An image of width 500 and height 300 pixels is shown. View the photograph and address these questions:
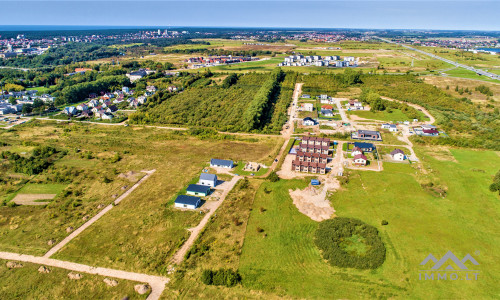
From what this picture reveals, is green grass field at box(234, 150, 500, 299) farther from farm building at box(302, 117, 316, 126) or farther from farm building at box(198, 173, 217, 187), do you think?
farm building at box(302, 117, 316, 126)

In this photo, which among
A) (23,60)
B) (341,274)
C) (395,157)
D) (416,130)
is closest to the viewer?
(341,274)

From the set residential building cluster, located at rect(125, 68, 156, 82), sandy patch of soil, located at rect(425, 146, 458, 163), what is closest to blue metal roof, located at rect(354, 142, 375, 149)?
sandy patch of soil, located at rect(425, 146, 458, 163)

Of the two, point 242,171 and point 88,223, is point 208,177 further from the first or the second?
point 88,223

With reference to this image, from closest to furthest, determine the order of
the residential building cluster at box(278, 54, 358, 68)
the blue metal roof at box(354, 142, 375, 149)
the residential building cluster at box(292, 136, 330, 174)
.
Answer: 1. the residential building cluster at box(292, 136, 330, 174)
2. the blue metal roof at box(354, 142, 375, 149)
3. the residential building cluster at box(278, 54, 358, 68)

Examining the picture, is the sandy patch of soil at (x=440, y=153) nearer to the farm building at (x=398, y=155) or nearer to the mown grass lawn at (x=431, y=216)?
the mown grass lawn at (x=431, y=216)

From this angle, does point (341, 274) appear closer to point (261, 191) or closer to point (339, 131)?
point (261, 191)

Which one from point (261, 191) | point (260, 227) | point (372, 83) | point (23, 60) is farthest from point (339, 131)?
point (23, 60)
